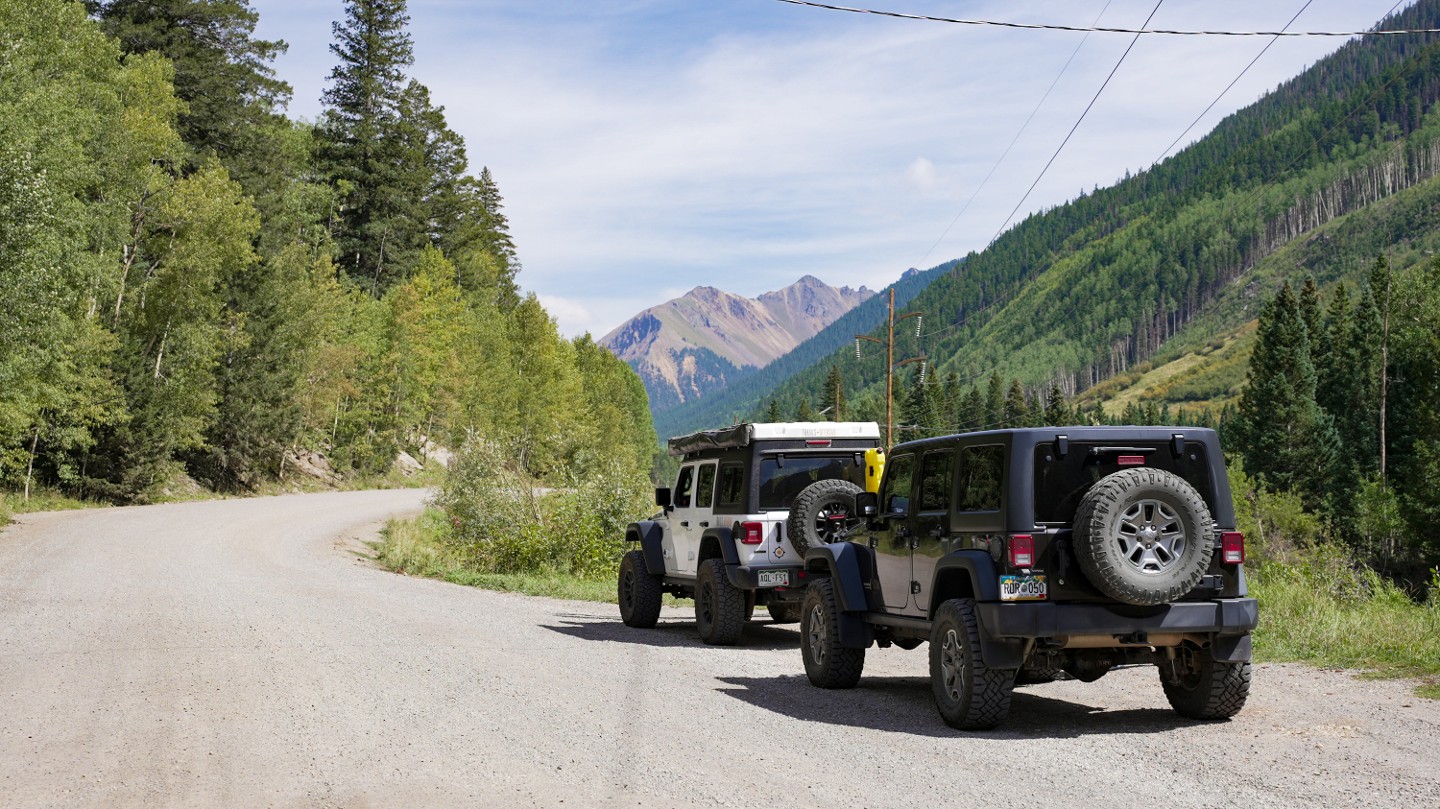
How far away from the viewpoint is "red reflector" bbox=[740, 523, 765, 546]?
13.0 metres

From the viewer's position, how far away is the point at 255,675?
10359 mm

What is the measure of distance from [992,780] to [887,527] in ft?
11.0

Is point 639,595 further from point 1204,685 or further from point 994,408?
point 994,408

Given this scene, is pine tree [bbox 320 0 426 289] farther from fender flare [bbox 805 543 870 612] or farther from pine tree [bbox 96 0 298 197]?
fender flare [bbox 805 543 870 612]

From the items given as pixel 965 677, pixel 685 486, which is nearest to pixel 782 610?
pixel 685 486

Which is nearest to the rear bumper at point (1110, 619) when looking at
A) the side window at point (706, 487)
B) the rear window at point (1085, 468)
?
the rear window at point (1085, 468)

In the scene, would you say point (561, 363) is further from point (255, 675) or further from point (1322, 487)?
point (255, 675)

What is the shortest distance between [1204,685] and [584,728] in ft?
14.8

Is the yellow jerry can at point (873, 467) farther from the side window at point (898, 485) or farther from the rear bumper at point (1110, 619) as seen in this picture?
the rear bumper at point (1110, 619)

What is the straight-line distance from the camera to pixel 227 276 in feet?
153

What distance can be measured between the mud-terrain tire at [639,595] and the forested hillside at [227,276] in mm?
10625

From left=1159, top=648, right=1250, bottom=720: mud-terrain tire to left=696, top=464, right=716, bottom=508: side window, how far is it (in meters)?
6.37

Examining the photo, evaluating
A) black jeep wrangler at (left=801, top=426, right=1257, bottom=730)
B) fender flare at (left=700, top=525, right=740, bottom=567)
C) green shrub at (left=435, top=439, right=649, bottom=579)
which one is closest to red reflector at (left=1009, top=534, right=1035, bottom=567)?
black jeep wrangler at (left=801, top=426, right=1257, bottom=730)

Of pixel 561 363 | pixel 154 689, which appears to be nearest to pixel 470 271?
pixel 561 363
